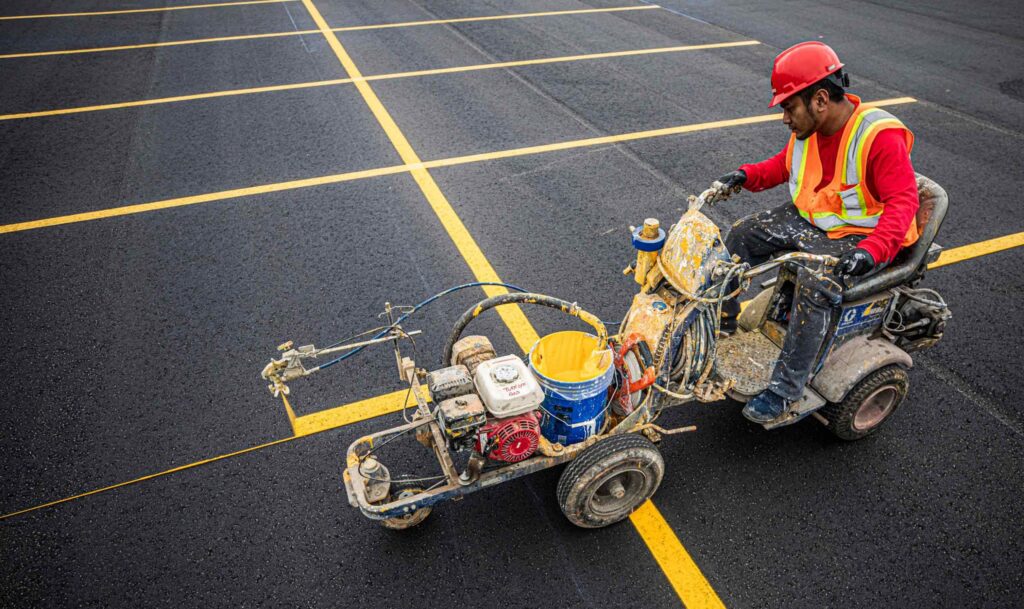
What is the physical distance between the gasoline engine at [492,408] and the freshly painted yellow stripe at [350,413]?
92cm

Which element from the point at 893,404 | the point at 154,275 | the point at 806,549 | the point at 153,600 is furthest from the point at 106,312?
the point at 893,404

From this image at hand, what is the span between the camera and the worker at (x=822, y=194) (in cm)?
296

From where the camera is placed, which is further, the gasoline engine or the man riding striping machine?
the man riding striping machine

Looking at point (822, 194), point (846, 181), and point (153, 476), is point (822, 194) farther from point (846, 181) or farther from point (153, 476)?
point (153, 476)

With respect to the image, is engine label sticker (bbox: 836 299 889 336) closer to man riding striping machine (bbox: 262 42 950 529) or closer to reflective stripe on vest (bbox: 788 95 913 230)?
man riding striping machine (bbox: 262 42 950 529)

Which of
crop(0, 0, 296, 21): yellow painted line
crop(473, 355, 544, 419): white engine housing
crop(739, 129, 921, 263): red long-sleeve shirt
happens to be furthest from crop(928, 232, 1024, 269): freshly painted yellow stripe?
crop(0, 0, 296, 21): yellow painted line

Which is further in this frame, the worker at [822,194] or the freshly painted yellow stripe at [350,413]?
the freshly painted yellow stripe at [350,413]

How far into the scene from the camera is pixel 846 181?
3215mm

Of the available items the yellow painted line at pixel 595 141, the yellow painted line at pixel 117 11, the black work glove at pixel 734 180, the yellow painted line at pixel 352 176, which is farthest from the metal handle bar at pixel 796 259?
the yellow painted line at pixel 117 11

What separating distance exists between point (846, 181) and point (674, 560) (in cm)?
218

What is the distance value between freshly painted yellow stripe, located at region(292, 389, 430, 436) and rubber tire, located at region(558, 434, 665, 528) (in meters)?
1.19

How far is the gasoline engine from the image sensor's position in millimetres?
2725

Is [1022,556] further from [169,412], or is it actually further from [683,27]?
[683,27]

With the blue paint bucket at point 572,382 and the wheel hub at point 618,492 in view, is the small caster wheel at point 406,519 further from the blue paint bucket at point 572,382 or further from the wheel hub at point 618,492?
the wheel hub at point 618,492
